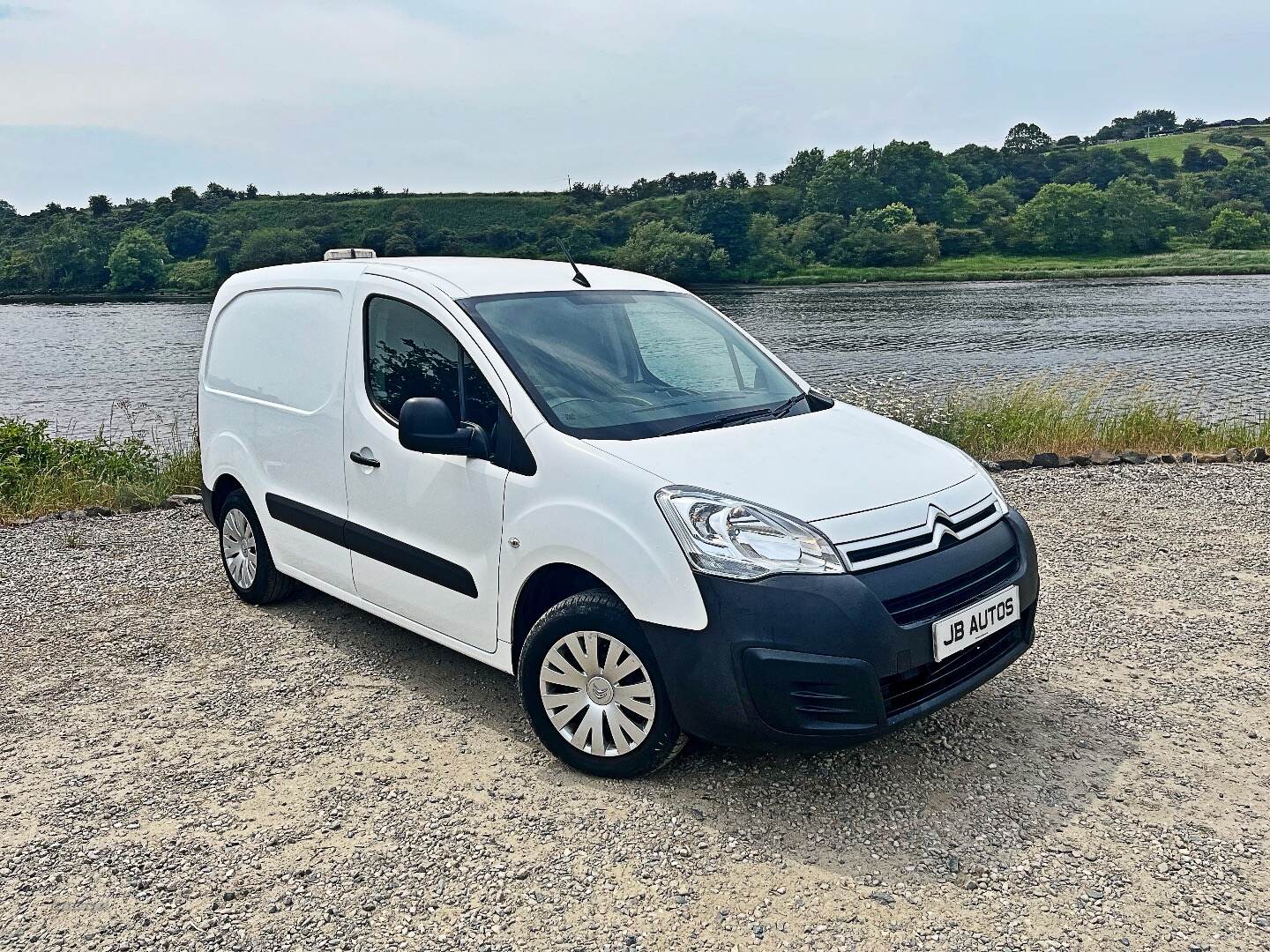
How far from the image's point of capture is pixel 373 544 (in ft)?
15.1

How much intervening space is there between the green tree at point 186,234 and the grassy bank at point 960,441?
279 ft

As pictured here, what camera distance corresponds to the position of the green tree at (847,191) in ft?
356

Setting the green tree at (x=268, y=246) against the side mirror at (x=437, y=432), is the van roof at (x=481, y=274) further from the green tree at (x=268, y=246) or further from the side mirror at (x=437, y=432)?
the green tree at (x=268, y=246)

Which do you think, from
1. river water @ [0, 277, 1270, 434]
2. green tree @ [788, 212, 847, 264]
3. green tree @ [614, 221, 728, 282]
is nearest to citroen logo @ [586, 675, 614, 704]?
river water @ [0, 277, 1270, 434]

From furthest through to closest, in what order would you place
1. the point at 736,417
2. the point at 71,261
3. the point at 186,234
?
the point at 186,234, the point at 71,261, the point at 736,417

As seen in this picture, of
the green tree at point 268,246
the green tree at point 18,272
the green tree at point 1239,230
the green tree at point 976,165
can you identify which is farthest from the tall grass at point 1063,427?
the green tree at point 976,165

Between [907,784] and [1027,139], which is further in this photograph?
[1027,139]

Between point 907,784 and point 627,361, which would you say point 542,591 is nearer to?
point 627,361

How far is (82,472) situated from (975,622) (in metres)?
10.0

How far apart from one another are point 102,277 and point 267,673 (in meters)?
95.8

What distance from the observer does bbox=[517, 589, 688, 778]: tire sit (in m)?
3.49

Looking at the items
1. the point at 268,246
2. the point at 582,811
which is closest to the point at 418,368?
the point at 582,811

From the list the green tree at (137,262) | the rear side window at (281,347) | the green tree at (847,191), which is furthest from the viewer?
the green tree at (847,191)

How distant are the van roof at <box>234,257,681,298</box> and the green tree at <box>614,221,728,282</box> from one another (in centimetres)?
7230
